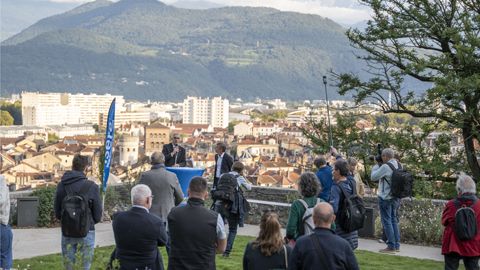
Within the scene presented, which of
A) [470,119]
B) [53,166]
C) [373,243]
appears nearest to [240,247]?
[373,243]

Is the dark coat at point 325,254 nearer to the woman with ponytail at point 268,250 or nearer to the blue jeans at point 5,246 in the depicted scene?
the woman with ponytail at point 268,250

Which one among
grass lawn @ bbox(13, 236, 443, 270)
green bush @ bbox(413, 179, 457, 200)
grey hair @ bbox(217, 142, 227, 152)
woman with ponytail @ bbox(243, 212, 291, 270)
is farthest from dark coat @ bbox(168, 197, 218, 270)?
green bush @ bbox(413, 179, 457, 200)

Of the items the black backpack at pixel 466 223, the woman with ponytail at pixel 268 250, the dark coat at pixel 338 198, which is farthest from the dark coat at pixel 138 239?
the black backpack at pixel 466 223

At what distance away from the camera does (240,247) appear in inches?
455

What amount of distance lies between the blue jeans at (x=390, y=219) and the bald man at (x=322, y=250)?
5.67 m

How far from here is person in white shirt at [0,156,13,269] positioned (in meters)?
7.49

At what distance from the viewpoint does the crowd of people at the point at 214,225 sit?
5510 mm

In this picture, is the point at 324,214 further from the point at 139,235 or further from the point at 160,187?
the point at 160,187

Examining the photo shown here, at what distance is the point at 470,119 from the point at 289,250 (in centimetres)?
1204

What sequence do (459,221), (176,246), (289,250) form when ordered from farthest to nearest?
(459,221) → (176,246) → (289,250)

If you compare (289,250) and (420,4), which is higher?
(420,4)

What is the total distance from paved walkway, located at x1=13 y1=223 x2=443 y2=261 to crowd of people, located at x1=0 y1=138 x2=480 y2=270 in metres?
2.22

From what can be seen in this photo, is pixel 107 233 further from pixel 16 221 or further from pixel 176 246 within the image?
pixel 176 246

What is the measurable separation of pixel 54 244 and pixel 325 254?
7330 millimetres
